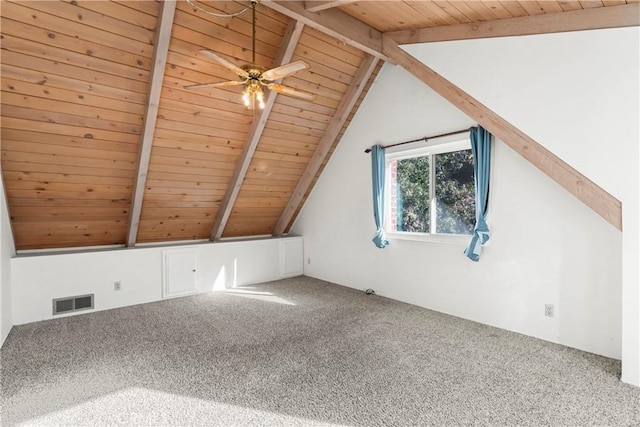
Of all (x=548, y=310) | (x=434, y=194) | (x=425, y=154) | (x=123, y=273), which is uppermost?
(x=425, y=154)

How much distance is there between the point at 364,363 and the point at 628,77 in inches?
111

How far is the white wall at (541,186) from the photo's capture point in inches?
100

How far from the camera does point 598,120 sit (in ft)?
8.57

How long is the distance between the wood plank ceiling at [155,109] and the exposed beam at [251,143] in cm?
2

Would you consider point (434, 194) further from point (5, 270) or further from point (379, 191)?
point (5, 270)

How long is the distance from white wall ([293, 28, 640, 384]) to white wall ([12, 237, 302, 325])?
7.44ft

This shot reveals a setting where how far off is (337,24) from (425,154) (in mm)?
1787

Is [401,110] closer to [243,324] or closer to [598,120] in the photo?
[598,120]

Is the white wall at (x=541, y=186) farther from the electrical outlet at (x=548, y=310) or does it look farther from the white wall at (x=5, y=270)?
the white wall at (x=5, y=270)

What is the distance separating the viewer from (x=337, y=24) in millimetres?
3455

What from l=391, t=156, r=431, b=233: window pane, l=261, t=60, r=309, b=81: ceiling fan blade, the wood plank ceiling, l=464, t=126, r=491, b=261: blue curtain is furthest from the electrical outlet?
l=261, t=60, r=309, b=81: ceiling fan blade

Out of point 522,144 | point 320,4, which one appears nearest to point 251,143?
point 320,4

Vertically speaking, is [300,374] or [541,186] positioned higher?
[541,186]

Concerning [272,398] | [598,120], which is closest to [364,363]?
[272,398]
